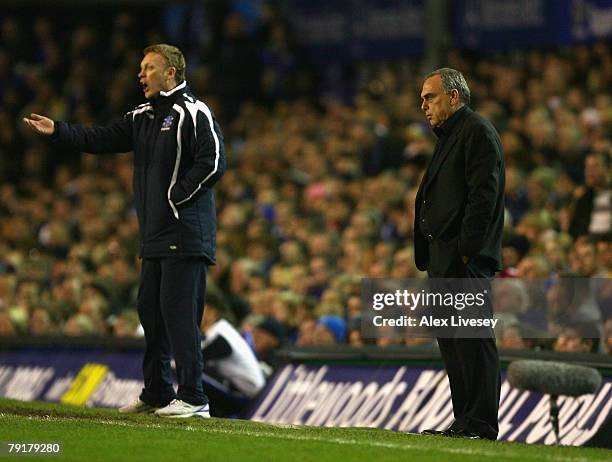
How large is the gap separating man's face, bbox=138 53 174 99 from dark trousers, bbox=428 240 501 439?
83.8 inches

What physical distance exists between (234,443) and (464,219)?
1.75 m

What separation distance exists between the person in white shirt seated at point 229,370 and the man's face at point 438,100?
14.7 ft

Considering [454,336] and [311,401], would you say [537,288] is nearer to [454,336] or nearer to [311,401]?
[311,401]

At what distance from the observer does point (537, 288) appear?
10859mm

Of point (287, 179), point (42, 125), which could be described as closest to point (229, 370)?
point (42, 125)

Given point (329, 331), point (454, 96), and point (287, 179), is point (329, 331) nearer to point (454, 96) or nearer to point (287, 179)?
point (454, 96)

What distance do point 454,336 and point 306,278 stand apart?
23.6 feet

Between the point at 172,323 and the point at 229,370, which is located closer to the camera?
the point at 172,323

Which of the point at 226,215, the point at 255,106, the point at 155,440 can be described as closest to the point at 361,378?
the point at 155,440

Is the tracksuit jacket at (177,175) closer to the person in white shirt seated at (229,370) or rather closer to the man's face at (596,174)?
the person in white shirt seated at (229,370)

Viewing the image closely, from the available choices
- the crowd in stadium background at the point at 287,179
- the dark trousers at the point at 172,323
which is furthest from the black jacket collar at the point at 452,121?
the crowd in stadium background at the point at 287,179

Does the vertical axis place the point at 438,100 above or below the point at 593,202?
above

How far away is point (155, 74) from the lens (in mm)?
8797

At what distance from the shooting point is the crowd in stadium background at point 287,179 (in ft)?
42.5
